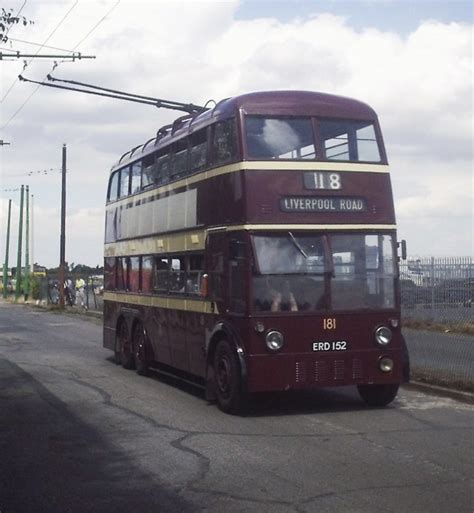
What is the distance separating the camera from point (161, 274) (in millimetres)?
15992

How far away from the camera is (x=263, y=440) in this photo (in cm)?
1060

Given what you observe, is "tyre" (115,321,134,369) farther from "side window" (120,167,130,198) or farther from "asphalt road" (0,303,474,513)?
"side window" (120,167,130,198)

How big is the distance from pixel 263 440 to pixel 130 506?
10.5 feet

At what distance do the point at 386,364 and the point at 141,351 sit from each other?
5.91 meters

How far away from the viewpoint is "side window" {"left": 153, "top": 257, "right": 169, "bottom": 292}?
15719 mm

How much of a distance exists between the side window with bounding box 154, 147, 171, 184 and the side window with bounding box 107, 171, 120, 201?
322 centimetres

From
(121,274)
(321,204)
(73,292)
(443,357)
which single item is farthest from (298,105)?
(73,292)

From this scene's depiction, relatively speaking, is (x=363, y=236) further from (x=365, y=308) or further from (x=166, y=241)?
(x=166, y=241)

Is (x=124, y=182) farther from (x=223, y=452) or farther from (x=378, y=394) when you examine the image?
(x=223, y=452)

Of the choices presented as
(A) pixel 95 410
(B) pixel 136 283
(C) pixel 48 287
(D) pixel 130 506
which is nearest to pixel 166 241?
(B) pixel 136 283

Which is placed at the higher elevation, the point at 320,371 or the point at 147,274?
the point at 147,274

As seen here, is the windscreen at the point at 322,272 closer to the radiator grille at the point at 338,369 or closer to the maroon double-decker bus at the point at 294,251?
the maroon double-decker bus at the point at 294,251

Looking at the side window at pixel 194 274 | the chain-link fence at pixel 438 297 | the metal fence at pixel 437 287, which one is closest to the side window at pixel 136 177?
the side window at pixel 194 274

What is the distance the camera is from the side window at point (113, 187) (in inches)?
767
